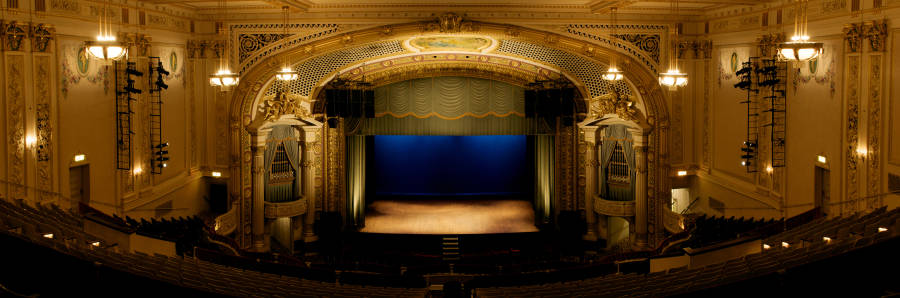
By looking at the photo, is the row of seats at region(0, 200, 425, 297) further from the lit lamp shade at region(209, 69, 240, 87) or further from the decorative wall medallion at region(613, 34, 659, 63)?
the decorative wall medallion at region(613, 34, 659, 63)

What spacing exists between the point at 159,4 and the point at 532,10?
25.0 ft

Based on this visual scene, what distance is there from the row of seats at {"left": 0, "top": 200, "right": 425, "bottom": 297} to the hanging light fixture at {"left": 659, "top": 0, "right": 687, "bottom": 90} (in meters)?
6.10

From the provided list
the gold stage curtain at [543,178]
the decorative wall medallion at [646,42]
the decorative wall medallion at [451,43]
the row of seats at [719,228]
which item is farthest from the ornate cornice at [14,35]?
the gold stage curtain at [543,178]

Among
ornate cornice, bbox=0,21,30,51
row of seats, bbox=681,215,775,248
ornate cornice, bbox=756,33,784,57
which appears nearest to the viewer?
ornate cornice, bbox=0,21,30,51

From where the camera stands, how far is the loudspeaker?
1695cm

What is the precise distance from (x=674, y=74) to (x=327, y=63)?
9.36 meters

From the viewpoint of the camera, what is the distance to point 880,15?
10664mm

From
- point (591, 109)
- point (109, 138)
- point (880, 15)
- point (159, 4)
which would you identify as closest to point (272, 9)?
point (159, 4)

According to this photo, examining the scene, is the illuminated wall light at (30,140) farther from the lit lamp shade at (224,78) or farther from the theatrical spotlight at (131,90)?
the lit lamp shade at (224,78)

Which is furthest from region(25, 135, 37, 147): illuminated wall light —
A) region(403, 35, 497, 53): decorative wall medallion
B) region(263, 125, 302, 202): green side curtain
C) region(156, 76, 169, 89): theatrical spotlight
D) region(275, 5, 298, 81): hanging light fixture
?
region(403, 35, 497, 53): decorative wall medallion

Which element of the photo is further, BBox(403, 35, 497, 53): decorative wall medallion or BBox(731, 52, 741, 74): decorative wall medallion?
BBox(403, 35, 497, 53): decorative wall medallion

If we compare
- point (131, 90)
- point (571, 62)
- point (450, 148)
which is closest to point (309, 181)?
point (450, 148)

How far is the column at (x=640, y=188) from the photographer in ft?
56.9

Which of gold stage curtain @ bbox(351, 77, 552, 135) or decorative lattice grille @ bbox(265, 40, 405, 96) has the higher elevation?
decorative lattice grille @ bbox(265, 40, 405, 96)
